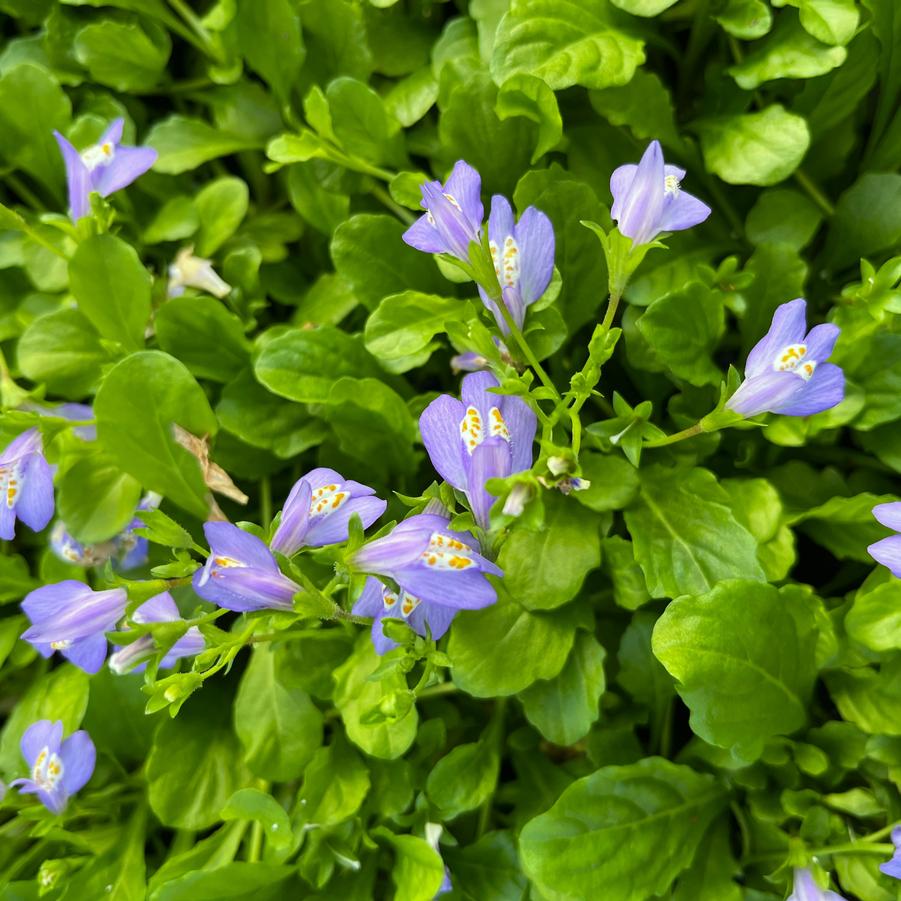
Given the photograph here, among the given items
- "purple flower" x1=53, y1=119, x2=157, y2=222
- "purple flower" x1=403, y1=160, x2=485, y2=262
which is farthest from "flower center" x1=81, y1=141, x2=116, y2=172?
"purple flower" x1=403, y1=160, x2=485, y2=262

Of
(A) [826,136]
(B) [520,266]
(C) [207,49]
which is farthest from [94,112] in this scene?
(A) [826,136]

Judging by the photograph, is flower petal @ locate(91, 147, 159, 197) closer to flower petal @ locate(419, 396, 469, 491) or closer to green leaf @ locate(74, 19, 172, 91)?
green leaf @ locate(74, 19, 172, 91)

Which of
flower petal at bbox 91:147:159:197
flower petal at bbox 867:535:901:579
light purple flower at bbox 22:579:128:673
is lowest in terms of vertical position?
light purple flower at bbox 22:579:128:673

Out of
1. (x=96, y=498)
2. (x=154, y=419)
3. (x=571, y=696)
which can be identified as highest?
(x=154, y=419)

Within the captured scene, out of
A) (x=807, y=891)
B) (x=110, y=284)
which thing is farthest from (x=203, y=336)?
(x=807, y=891)

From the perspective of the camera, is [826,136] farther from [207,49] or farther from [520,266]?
[207,49]

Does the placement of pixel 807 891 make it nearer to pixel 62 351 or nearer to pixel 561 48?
pixel 561 48

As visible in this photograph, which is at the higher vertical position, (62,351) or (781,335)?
(781,335)
